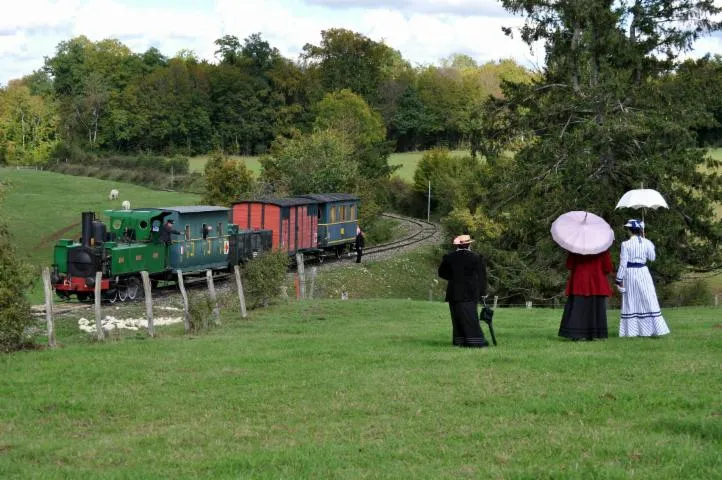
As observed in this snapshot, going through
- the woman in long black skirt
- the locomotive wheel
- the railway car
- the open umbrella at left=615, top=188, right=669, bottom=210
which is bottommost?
the locomotive wheel

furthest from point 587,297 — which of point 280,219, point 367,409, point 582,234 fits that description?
point 280,219

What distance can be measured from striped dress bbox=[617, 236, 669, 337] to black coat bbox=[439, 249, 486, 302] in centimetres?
220

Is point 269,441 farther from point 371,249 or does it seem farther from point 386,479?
point 371,249

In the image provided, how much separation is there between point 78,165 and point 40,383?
95410mm

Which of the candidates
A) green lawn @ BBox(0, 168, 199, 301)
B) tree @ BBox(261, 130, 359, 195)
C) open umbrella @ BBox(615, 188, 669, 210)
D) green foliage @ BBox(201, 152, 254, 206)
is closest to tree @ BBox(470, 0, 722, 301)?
open umbrella @ BBox(615, 188, 669, 210)

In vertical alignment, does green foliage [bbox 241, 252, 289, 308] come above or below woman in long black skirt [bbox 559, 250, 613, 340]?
below

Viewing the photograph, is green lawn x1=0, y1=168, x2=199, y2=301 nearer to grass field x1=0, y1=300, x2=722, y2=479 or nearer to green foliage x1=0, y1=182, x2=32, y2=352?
green foliage x1=0, y1=182, x2=32, y2=352

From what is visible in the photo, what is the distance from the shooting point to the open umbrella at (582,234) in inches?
596

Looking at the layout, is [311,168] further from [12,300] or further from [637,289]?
[637,289]

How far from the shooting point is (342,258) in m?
48.5

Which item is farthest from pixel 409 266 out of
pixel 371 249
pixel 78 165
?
pixel 78 165

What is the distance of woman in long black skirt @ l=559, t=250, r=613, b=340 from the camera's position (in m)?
15.3

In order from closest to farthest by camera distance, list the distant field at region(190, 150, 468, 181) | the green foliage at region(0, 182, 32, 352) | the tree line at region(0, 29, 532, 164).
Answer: the green foliage at region(0, 182, 32, 352)
the distant field at region(190, 150, 468, 181)
the tree line at region(0, 29, 532, 164)

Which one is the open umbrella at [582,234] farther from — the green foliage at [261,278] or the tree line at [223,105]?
Result: the tree line at [223,105]
